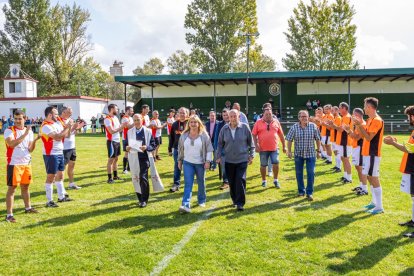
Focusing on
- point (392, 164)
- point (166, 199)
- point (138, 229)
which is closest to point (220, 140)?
point (166, 199)

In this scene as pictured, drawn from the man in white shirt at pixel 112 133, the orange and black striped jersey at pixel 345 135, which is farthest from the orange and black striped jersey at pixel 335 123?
the man in white shirt at pixel 112 133

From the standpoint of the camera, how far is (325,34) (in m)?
39.3

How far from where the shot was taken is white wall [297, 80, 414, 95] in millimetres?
31203

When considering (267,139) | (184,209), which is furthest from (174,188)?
(267,139)

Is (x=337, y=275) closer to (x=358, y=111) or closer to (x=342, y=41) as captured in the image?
(x=358, y=111)

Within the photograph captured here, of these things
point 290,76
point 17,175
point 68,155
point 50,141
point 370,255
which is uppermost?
point 290,76

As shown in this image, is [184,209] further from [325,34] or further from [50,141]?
[325,34]

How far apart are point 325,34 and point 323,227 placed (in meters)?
38.0

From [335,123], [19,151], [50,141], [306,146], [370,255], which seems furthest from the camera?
[335,123]

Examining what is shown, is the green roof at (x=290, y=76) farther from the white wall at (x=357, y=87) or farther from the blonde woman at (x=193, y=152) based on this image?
the blonde woman at (x=193, y=152)

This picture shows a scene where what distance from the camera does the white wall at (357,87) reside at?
31.2 meters

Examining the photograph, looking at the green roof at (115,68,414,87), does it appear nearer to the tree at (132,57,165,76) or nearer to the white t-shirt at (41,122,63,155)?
the white t-shirt at (41,122,63,155)

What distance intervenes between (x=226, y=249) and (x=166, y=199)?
2907mm

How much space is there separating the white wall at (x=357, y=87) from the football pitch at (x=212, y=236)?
26.0 metres
